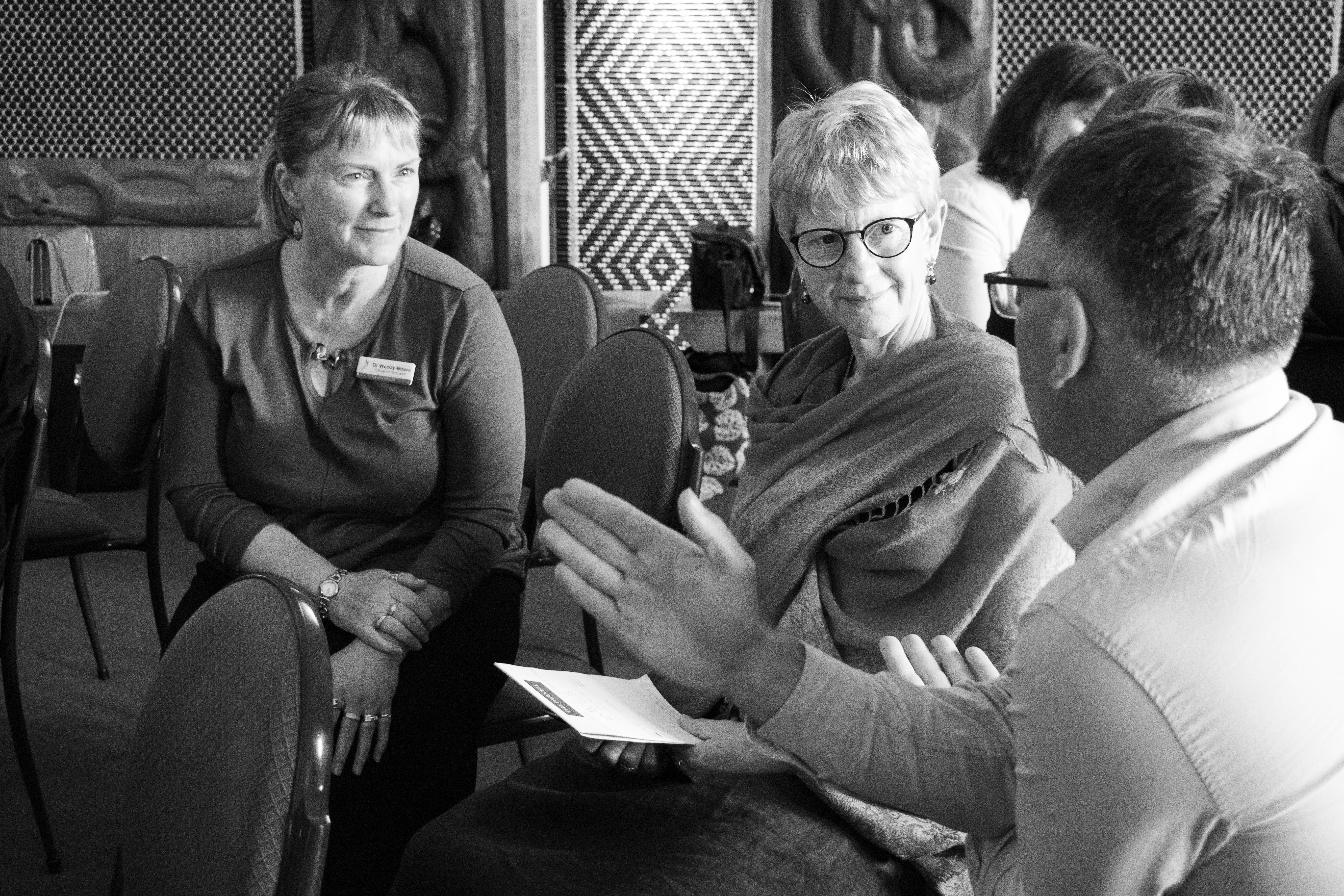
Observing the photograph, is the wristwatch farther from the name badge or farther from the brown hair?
the brown hair

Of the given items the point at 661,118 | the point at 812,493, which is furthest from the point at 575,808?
the point at 661,118

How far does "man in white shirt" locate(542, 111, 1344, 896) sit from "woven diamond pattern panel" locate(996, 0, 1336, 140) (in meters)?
3.65

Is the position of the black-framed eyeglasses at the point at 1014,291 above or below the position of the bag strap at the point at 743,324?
above

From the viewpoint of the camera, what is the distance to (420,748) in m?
1.78

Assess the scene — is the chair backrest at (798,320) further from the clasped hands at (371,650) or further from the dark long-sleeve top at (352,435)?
the clasped hands at (371,650)

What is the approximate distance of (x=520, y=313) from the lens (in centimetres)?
287

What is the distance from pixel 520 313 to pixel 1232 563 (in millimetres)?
2214

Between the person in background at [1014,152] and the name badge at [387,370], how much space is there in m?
1.45

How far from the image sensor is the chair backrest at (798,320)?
2.47 meters

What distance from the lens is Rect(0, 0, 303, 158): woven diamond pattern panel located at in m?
4.45

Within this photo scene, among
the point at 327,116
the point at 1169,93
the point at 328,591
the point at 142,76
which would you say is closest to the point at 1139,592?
the point at 328,591

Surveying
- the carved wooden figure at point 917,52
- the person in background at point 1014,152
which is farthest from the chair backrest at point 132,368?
the carved wooden figure at point 917,52

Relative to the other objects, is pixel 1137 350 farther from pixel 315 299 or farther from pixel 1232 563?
pixel 315 299

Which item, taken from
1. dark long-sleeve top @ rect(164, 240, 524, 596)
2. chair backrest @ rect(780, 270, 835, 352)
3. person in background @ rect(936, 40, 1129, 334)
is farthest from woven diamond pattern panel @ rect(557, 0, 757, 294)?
dark long-sleeve top @ rect(164, 240, 524, 596)
